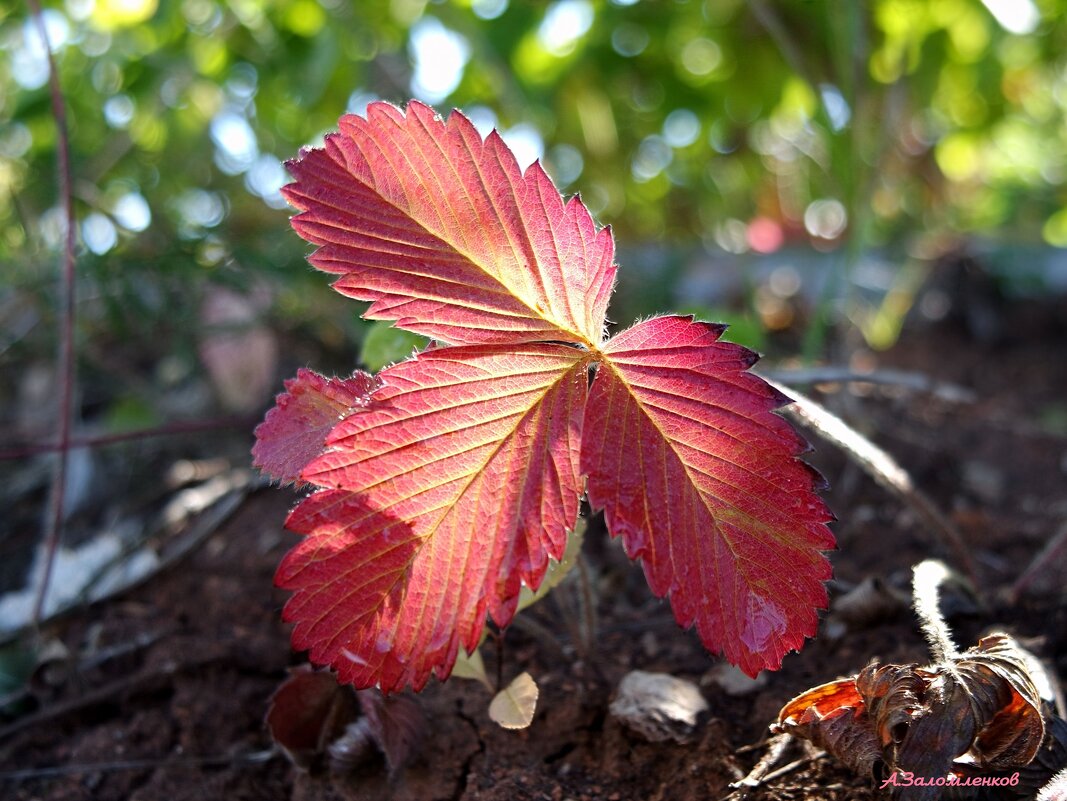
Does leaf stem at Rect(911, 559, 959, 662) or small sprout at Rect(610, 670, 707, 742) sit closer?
leaf stem at Rect(911, 559, 959, 662)

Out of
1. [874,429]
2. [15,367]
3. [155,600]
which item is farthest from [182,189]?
[874,429]

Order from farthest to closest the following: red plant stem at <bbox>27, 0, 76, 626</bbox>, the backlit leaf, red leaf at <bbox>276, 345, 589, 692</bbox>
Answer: red plant stem at <bbox>27, 0, 76, 626</bbox>
the backlit leaf
red leaf at <bbox>276, 345, 589, 692</bbox>

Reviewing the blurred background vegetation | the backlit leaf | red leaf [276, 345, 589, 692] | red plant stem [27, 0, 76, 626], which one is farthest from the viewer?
the blurred background vegetation

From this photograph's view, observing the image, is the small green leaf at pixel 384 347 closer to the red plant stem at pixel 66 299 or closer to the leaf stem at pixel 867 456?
the leaf stem at pixel 867 456

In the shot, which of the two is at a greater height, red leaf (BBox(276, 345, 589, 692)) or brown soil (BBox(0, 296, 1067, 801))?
red leaf (BBox(276, 345, 589, 692))

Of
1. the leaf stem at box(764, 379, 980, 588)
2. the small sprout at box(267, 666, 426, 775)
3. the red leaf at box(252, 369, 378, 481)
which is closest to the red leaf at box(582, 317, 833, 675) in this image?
the leaf stem at box(764, 379, 980, 588)

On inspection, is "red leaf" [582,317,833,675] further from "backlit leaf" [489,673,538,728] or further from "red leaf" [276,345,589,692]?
"backlit leaf" [489,673,538,728]
